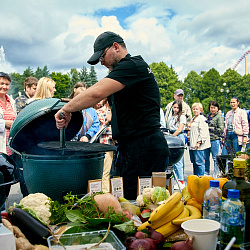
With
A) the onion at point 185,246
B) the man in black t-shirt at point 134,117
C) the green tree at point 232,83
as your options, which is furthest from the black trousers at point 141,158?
the green tree at point 232,83

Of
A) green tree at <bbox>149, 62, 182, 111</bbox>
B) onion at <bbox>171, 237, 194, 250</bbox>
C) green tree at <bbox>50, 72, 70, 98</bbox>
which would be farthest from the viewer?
green tree at <bbox>50, 72, 70, 98</bbox>

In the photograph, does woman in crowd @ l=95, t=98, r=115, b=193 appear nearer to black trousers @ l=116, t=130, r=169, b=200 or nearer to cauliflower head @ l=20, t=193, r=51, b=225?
black trousers @ l=116, t=130, r=169, b=200

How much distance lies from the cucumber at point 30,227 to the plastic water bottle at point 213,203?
853 mm

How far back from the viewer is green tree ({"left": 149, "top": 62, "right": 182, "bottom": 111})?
53.3 meters

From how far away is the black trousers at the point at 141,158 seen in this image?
271 cm

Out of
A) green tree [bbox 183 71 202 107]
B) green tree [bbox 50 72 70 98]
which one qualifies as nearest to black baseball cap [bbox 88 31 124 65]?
green tree [bbox 183 71 202 107]

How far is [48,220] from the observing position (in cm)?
167

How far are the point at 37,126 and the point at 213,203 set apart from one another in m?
2.11

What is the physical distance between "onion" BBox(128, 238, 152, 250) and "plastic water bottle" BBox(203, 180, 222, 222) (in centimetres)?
43

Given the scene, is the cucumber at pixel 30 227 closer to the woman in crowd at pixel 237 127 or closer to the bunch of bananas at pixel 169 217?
the bunch of bananas at pixel 169 217

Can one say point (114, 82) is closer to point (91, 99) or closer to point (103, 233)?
point (91, 99)

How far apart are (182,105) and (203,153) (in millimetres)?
1364

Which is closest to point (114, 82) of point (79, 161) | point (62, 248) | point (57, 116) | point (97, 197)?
point (57, 116)

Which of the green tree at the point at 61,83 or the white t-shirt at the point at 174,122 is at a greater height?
the green tree at the point at 61,83
